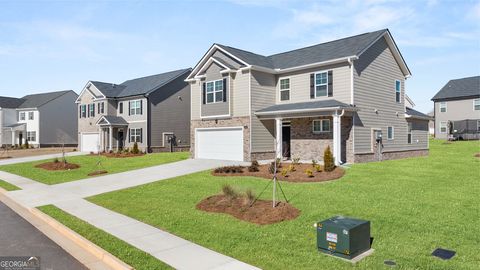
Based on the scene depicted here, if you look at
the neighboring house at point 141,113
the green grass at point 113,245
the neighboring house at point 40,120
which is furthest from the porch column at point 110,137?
the green grass at point 113,245

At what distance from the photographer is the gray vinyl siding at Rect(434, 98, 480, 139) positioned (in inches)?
1650

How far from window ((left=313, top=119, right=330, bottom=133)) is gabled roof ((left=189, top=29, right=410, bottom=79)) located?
3995mm

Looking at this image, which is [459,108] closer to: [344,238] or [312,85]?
[312,85]

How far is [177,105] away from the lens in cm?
3844

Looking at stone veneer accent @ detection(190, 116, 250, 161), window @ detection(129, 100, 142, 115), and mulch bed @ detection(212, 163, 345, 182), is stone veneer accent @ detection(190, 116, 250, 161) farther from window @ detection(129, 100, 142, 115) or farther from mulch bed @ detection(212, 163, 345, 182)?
window @ detection(129, 100, 142, 115)

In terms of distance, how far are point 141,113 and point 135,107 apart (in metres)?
1.47

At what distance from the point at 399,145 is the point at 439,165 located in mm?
5478

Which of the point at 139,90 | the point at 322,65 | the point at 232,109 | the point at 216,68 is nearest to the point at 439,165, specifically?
the point at 322,65

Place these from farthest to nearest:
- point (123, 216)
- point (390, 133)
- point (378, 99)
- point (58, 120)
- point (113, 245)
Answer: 1. point (58, 120)
2. point (390, 133)
3. point (378, 99)
4. point (123, 216)
5. point (113, 245)

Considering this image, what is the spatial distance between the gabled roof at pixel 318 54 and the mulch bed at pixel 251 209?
539 inches

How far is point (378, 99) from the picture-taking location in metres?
23.2

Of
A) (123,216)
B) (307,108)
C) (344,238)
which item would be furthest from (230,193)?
(307,108)

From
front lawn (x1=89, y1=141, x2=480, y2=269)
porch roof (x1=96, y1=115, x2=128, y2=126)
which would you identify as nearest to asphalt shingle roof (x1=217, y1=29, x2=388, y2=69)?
front lawn (x1=89, y1=141, x2=480, y2=269)

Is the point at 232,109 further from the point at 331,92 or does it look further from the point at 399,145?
the point at 399,145
